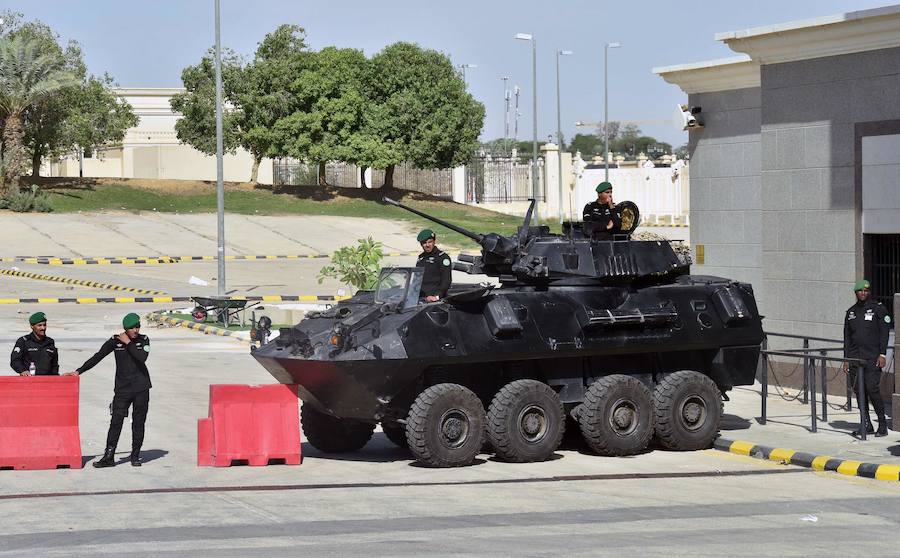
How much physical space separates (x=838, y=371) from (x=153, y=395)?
31.3 ft

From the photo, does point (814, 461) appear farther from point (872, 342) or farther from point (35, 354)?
point (35, 354)

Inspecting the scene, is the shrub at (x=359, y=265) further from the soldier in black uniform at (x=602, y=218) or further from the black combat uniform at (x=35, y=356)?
the black combat uniform at (x=35, y=356)

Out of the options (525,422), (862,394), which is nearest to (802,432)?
(862,394)

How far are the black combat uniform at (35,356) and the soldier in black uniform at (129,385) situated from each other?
64 centimetres

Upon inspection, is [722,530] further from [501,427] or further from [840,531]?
Result: [501,427]

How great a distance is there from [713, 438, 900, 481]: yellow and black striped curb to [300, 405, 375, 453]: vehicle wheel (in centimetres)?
411

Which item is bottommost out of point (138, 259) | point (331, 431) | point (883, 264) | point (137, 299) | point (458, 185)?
point (331, 431)

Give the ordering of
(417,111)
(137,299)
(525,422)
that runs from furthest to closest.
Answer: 1. (417,111)
2. (137,299)
3. (525,422)

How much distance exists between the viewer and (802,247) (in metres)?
20.4

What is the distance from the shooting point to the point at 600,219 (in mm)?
17016

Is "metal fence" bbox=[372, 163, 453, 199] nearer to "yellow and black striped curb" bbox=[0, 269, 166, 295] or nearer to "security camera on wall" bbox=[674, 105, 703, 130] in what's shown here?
"yellow and black striped curb" bbox=[0, 269, 166, 295]

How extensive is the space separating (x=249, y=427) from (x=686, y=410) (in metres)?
4.99

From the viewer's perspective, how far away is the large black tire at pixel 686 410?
16094 mm

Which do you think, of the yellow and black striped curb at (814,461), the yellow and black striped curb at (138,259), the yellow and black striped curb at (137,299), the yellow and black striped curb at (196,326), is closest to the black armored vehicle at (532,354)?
the yellow and black striped curb at (814,461)
